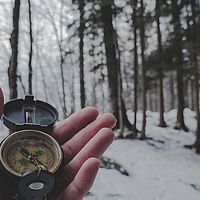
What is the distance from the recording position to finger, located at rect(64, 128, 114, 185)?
3.68 feet

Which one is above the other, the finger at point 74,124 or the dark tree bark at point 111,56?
the dark tree bark at point 111,56

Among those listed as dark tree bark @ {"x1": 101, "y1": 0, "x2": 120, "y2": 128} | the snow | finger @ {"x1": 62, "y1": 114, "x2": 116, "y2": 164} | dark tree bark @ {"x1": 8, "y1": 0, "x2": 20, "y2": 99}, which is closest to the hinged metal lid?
finger @ {"x1": 62, "y1": 114, "x2": 116, "y2": 164}

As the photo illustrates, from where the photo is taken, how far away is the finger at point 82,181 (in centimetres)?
98

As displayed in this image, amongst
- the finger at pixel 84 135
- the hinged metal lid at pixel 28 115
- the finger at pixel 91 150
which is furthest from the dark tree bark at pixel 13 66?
the finger at pixel 91 150

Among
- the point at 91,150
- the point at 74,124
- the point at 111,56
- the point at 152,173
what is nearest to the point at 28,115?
the point at 74,124

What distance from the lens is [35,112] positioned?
1331 mm

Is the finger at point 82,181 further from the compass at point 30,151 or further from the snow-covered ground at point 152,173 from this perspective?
the snow-covered ground at point 152,173

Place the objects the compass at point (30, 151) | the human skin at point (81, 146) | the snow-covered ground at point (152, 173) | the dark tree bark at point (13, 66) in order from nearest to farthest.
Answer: the compass at point (30, 151)
the human skin at point (81, 146)
the snow-covered ground at point (152, 173)
the dark tree bark at point (13, 66)

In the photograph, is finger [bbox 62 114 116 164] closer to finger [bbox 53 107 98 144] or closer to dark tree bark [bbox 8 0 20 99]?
finger [bbox 53 107 98 144]

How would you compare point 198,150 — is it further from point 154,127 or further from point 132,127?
A: point 154,127

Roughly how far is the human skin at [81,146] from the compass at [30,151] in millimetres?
53

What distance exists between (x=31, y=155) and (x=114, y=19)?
923 centimetres

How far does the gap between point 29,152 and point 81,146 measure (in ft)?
0.65

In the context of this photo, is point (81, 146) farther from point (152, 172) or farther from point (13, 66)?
point (152, 172)
